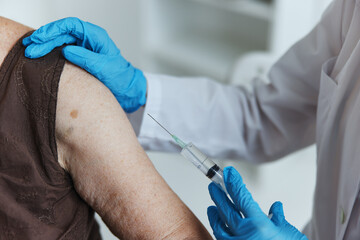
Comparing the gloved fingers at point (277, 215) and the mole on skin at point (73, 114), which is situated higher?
the mole on skin at point (73, 114)

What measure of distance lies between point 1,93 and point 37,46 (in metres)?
0.12

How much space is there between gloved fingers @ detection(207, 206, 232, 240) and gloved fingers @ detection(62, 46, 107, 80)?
39 cm

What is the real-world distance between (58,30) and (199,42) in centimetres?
176

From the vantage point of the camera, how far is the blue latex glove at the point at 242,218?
0.88m

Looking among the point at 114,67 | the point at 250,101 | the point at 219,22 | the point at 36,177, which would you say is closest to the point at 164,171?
the point at 219,22

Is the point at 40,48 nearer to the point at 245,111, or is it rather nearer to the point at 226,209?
the point at 226,209

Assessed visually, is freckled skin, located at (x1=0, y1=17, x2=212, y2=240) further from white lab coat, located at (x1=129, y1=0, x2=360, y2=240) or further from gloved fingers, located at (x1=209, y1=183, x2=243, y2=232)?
white lab coat, located at (x1=129, y1=0, x2=360, y2=240)

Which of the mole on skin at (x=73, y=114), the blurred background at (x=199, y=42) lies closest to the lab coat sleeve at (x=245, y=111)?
the mole on skin at (x=73, y=114)

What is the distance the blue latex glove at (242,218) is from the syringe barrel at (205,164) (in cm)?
2

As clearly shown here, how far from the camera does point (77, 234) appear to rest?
1003 mm

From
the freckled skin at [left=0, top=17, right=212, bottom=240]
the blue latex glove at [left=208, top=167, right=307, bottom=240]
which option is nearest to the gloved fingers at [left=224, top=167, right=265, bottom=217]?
the blue latex glove at [left=208, top=167, right=307, bottom=240]

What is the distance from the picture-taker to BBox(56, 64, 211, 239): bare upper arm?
95 cm

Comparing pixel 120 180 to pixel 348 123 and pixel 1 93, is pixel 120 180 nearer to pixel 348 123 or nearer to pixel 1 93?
pixel 1 93

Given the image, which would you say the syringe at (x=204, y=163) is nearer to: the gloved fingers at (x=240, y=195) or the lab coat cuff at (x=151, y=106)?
the gloved fingers at (x=240, y=195)
